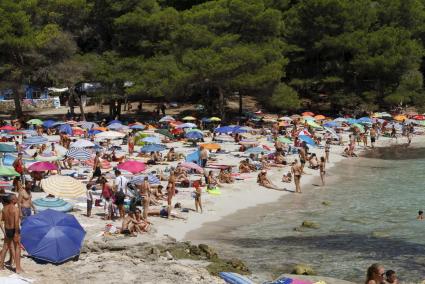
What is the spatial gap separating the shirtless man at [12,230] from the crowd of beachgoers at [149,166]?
17 mm

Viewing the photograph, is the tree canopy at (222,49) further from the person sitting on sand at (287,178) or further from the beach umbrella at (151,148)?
the person sitting on sand at (287,178)

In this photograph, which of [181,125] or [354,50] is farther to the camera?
[354,50]

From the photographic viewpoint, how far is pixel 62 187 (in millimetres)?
16703

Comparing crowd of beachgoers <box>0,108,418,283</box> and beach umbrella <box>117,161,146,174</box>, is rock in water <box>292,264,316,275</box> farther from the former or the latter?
beach umbrella <box>117,161,146,174</box>

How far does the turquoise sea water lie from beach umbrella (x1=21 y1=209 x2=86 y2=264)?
4336 millimetres

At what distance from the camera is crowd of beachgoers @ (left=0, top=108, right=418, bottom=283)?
54.1 feet

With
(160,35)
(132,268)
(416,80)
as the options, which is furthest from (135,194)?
(416,80)

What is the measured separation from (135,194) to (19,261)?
645 centimetres

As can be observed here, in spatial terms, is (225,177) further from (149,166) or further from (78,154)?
(78,154)

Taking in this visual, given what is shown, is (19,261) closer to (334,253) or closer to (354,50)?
(334,253)

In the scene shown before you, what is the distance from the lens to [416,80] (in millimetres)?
53219

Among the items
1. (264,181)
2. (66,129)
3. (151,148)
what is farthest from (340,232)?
(66,129)

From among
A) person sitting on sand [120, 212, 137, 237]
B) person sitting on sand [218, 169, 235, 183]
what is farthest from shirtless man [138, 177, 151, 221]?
person sitting on sand [218, 169, 235, 183]

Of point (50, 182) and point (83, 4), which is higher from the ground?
point (83, 4)
